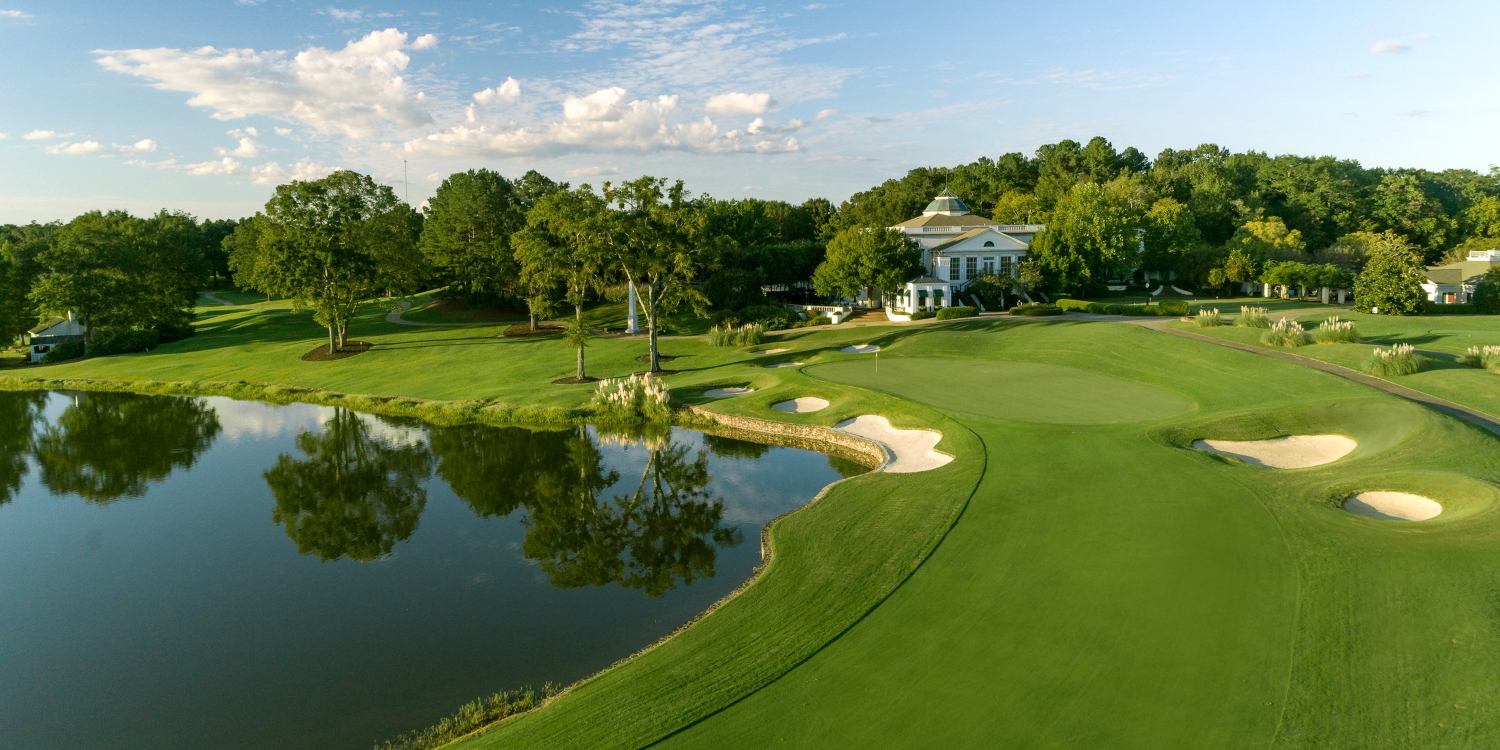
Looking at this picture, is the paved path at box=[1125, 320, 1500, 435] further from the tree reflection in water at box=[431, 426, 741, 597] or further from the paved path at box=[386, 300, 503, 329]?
the paved path at box=[386, 300, 503, 329]

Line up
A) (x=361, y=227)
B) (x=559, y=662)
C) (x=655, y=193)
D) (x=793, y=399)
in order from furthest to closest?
(x=361, y=227), (x=655, y=193), (x=793, y=399), (x=559, y=662)

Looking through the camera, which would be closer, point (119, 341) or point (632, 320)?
point (632, 320)

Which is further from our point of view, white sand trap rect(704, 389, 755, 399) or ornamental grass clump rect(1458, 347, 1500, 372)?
white sand trap rect(704, 389, 755, 399)

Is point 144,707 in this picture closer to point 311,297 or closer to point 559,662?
point 559,662

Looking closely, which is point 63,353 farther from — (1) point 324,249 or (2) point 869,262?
(2) point 869,262

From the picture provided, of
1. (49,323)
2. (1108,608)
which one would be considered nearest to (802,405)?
(1108,608)

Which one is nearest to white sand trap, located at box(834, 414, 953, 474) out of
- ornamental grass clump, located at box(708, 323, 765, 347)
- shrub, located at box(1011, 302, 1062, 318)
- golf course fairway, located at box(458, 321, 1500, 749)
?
golf course fairway, located at box(458, 321, 1500, 749)

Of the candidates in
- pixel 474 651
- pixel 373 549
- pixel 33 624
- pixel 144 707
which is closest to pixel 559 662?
pixel 474 651
